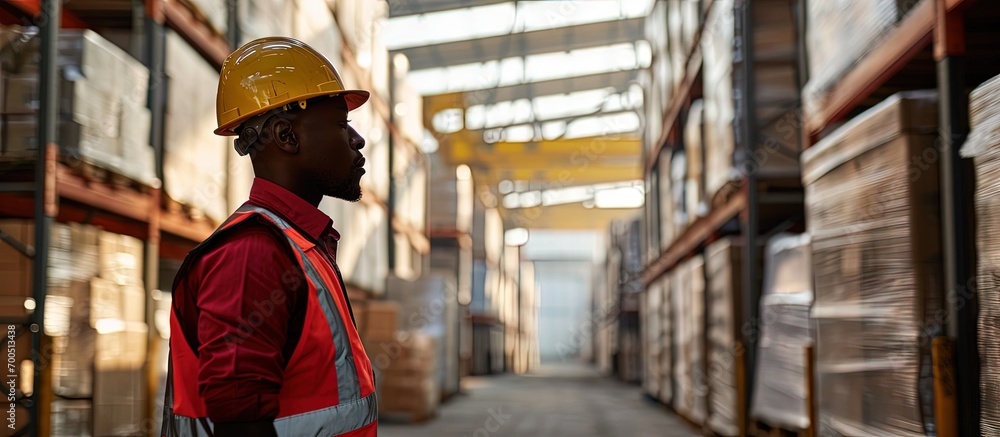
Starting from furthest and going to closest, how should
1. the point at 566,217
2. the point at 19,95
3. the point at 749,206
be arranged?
the point at 566,217 < the point at 749,206 < the point at 19,95

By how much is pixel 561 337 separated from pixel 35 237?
119 ft

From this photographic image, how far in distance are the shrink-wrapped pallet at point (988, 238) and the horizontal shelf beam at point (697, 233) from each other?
126 inches

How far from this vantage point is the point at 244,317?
142 centimetres

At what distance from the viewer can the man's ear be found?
165cm

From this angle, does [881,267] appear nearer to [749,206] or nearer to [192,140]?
[749,206]

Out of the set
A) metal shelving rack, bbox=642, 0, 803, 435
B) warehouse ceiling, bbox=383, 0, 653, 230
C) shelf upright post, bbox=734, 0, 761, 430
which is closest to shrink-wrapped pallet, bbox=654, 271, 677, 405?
metal shelving rack, bbox=642, 0, 803, 435

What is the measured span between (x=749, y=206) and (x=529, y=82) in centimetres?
1227

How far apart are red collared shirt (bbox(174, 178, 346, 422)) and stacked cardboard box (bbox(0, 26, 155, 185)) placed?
2.82 metres

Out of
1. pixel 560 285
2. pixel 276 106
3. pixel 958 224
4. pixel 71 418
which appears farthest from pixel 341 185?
pixel 560 285

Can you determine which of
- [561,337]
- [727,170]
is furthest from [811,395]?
[561,337]

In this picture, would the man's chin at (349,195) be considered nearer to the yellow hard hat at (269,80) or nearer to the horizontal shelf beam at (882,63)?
the yellow hard hat at (269,80)

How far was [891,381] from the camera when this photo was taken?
3348 millimetres

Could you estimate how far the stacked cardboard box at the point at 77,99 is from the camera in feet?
13.1

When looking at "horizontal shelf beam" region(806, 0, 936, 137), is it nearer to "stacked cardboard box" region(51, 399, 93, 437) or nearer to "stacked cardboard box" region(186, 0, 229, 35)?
"stacked cardboard box" region(186, 0, 229, 35)
